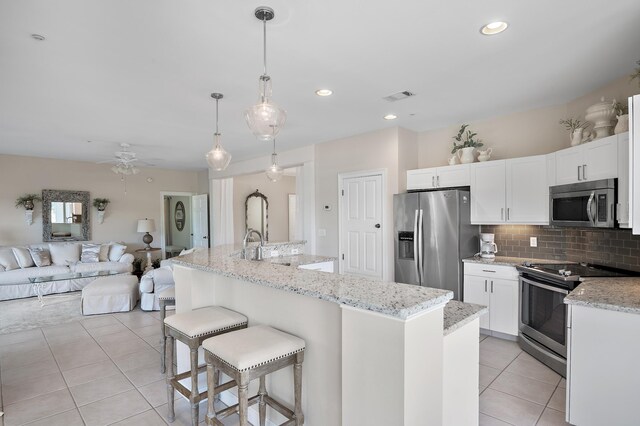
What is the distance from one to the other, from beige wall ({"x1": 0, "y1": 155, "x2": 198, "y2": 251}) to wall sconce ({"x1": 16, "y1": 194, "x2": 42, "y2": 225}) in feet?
0.25

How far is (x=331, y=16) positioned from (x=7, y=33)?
7.02ft

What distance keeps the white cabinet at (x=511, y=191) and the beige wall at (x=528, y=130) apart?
395mm

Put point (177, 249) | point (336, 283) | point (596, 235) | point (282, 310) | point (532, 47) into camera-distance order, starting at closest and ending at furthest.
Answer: point (336, 283)
point (282, 310)
point (532, 47)
point (596, 235)
point (177, 249)

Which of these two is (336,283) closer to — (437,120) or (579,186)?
(579,186)

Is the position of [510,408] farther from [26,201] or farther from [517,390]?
[26,201]

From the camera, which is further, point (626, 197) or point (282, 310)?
point (626, 197)

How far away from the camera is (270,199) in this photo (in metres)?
8.86

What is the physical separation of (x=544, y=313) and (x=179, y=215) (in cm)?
943

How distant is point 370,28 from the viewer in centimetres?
219

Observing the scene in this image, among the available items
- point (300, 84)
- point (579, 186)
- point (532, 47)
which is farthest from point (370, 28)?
point (579, 186)

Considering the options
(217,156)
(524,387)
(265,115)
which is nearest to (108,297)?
(217,156)

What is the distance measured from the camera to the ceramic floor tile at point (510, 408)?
2.34m

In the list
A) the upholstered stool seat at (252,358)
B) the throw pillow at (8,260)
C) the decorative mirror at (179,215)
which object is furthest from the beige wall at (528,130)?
the decorative mirror at (179,215)

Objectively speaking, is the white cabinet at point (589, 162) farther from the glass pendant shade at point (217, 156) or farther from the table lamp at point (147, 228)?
the table lamp at point (147, 228)
